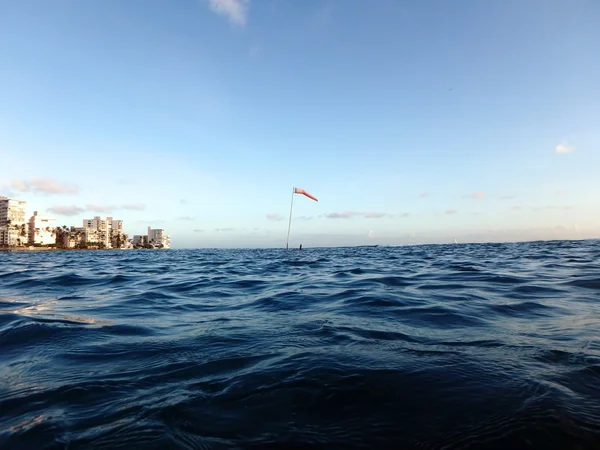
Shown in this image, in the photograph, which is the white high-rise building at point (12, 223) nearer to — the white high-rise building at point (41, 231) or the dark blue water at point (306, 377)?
the white high-rise building at point (41, 231)

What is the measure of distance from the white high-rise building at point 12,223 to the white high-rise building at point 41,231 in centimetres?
352

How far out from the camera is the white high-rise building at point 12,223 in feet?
484

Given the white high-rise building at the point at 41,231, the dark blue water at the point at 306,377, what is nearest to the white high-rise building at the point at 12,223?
the white high-rise building at the point at 41,231

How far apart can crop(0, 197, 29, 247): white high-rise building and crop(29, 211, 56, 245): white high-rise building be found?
352 cm

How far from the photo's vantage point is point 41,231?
555ft

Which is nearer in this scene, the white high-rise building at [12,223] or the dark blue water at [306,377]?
the dark blue water at [306,377]

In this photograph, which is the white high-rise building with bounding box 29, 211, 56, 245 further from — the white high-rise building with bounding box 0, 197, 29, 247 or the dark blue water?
the dark blue water

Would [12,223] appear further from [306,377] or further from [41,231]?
[306,377]

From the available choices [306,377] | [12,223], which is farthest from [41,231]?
[306,377]

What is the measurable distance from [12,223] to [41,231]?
40.3 ft

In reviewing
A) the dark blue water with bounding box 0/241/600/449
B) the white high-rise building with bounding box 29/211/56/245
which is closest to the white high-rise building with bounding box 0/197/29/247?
the white high-rise building with bounding box 29/211/56/245

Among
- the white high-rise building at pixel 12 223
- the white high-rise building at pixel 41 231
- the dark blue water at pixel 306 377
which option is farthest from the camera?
the white high-rise building at pixel 41 231

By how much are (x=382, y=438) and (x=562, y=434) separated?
1522 mm

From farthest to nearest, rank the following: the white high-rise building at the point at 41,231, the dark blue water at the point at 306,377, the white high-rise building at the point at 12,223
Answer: the white high-rise building at the point at 41,231 → the white high-rise building at the point at 12,223 → the dark blue water at the point at 306,377
